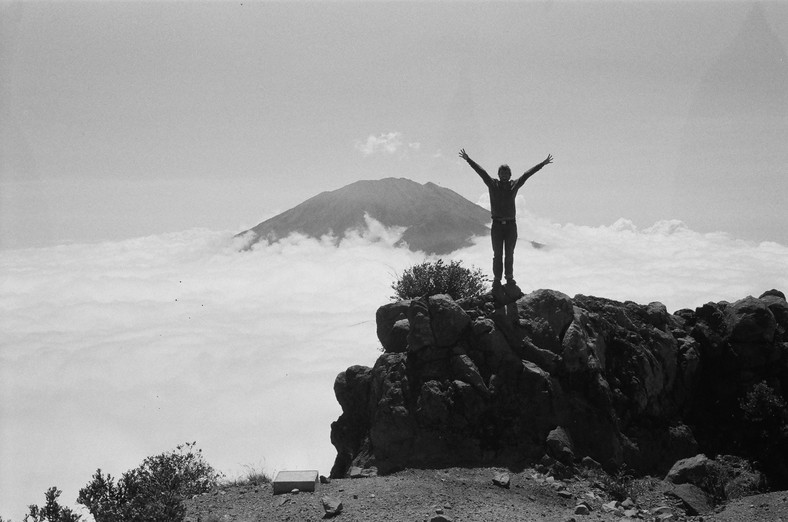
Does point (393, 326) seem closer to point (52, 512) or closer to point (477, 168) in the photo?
point (477, 168)

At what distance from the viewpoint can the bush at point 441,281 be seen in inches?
660

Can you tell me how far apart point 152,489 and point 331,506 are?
339 centimetres

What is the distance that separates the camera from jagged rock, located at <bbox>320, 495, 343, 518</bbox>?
10.0 m

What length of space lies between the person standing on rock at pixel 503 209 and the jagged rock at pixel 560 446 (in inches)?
166

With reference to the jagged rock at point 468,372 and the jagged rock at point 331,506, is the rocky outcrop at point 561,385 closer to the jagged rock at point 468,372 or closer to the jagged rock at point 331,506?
the jagged rock at point 468,372

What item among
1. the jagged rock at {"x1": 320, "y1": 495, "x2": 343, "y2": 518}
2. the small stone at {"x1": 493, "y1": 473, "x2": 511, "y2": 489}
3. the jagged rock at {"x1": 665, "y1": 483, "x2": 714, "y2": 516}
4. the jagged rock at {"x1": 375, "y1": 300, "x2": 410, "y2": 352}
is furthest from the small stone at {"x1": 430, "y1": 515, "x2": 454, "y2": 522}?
the jagged rock at {"x1": 375, "y1": 300, "x2": 410, "y2": 352}

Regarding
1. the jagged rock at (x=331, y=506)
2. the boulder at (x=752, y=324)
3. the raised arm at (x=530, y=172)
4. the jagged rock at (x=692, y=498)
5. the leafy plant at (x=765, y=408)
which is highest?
the raised arm at (x=530, y=172)

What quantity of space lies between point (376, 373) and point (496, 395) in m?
3.18

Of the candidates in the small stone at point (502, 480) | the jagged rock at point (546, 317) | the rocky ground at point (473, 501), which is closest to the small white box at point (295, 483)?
the rocky ground at point (473, 501)

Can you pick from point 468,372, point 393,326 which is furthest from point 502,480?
point 393,326

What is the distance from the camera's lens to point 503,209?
579 inches

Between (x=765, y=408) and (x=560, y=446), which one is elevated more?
(x=765, y=408)

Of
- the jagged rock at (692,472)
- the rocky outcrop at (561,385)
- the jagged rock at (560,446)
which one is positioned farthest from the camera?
the rocky outcrop at (561,385)

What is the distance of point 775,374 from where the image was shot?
47.0 feet
